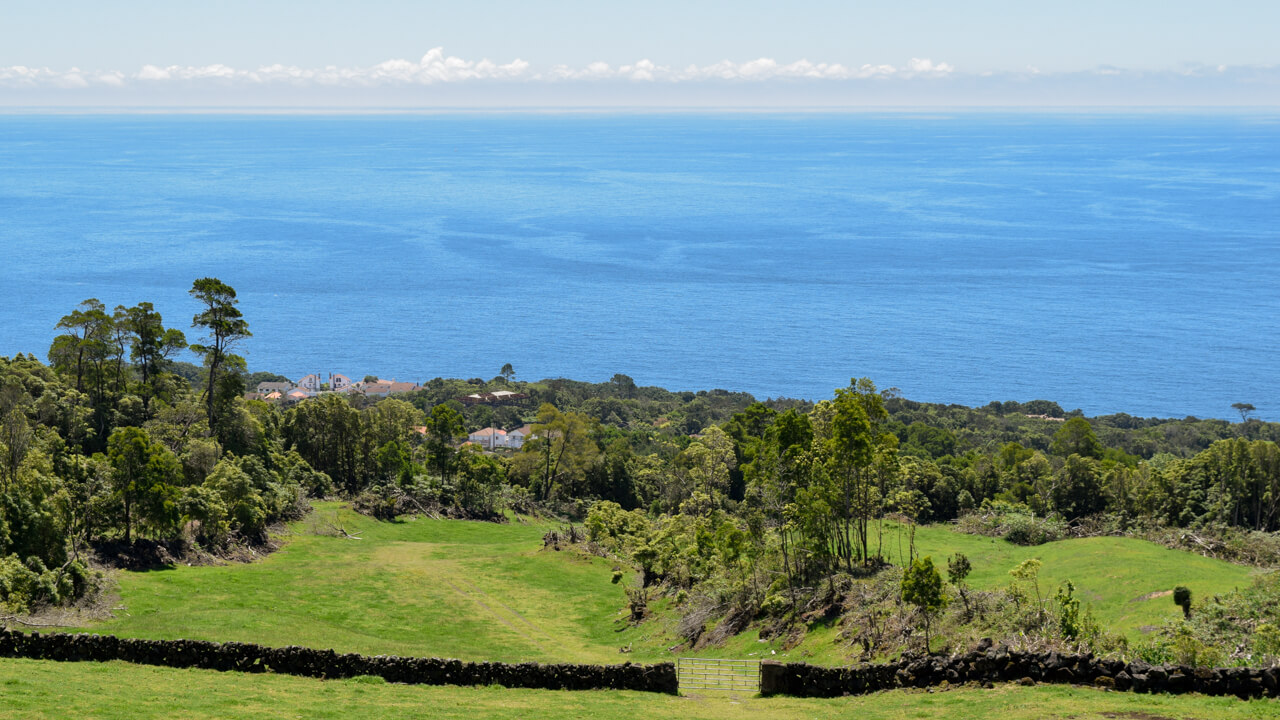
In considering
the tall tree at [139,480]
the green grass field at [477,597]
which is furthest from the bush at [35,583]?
the tall tree at [139,480]

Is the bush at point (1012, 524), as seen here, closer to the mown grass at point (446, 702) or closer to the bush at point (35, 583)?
the mown grass at point (446, 702)

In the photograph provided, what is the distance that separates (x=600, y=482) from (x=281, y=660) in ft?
144

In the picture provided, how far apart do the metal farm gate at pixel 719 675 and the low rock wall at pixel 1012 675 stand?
1164 millimetres

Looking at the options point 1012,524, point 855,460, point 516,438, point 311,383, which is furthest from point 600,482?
point 311,383

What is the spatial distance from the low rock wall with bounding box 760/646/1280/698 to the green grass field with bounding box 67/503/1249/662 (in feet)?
12.3

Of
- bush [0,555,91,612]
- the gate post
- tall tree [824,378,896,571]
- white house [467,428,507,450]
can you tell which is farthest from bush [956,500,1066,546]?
white house [467,428,507,450]

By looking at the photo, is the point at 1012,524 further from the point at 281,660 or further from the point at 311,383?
the point at 311,383

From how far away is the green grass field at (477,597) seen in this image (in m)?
27.6

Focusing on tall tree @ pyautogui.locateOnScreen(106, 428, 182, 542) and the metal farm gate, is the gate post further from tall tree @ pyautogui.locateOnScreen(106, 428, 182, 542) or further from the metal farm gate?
tall tree @ pyautogui.locateOnScreen(106, 428, 182, 542)

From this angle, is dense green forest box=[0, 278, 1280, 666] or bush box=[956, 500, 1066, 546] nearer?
dense green forest box=[0, 278, 1280, 666]

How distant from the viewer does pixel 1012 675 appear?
20.4 m

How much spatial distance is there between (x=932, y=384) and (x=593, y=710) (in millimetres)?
99325

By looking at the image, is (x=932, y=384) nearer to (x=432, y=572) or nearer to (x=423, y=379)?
(x=423, y=379)

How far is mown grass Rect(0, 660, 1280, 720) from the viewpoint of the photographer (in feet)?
57.8
